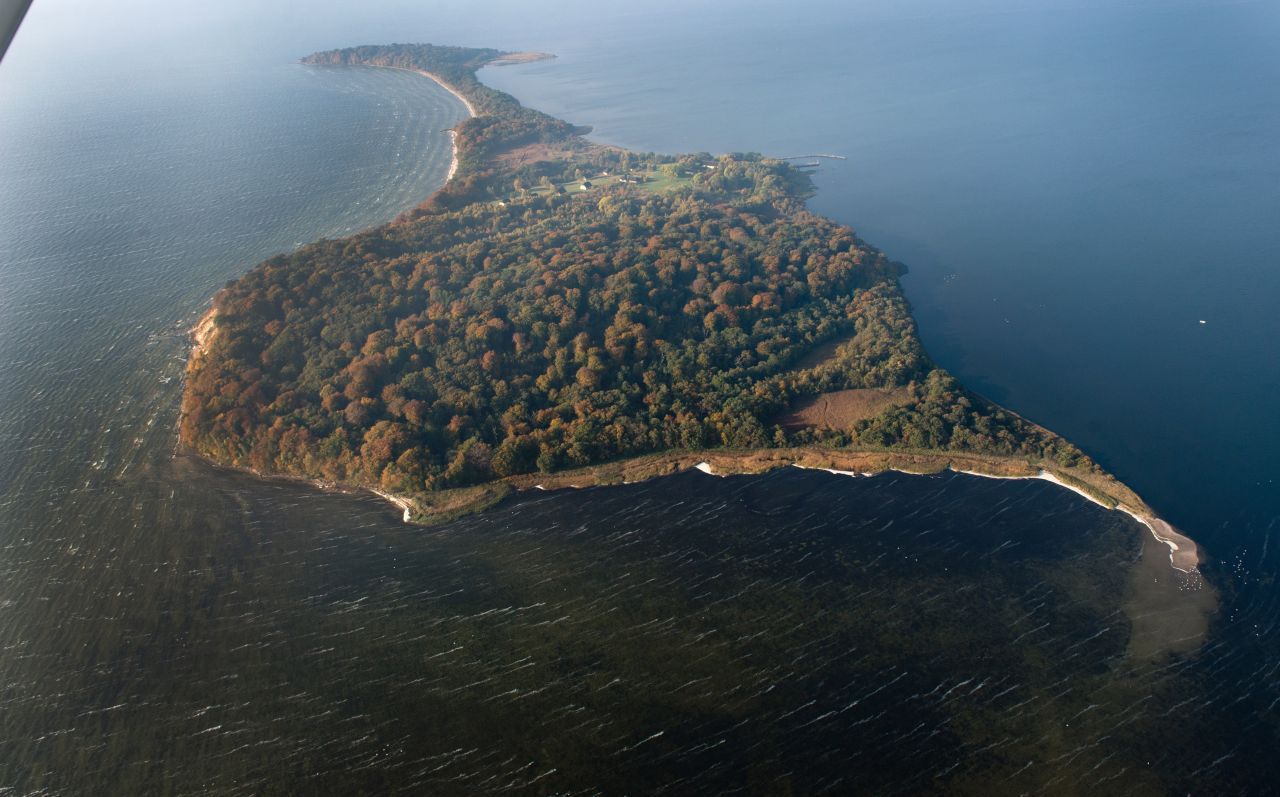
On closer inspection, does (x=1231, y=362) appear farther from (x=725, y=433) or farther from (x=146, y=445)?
(x=146, y=445)

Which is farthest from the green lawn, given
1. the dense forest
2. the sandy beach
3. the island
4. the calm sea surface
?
the sandy beach

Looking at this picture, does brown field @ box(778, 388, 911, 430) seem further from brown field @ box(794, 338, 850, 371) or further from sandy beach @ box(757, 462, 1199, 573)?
sandy beach @ box(757, 462, 1199, 573)

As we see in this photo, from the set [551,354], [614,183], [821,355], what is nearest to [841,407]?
[821,355]

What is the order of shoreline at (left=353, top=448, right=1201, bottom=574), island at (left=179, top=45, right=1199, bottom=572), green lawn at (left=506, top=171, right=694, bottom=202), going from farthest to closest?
green lawn at (left=506, top=171, right=694, bottom=202)
island at (left=179, top=45, right=1199, bottom=572)
shoreline at (left=353, top=448, right=1201, bottom=574)

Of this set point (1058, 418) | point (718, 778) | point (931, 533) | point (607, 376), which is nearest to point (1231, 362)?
point (1058, 418)

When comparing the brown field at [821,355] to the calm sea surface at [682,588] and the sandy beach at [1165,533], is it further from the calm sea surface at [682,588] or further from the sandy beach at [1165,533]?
the sandy beach at [1165,533]

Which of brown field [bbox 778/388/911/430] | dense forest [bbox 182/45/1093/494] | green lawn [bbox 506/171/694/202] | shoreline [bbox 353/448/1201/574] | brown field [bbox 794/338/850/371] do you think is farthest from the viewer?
green lawn [bbox 506/171/694/202]

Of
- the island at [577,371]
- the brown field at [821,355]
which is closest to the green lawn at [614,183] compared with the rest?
the island at [577,371]
